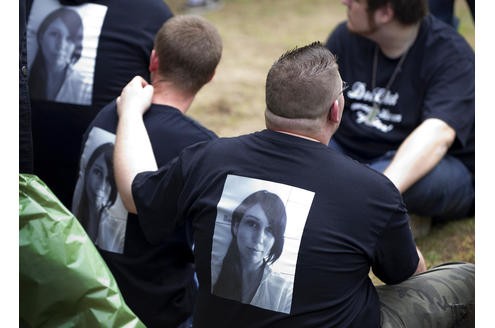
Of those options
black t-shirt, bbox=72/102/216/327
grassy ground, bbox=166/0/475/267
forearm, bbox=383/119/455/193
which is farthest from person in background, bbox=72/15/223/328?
grassy ground, bbox=166/0/475/267

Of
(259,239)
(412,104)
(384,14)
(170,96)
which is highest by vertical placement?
(384,14)

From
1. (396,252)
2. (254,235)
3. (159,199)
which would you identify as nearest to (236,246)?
(254,235)

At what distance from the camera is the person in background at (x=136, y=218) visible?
2.67 meters

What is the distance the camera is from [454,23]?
14.4 ft

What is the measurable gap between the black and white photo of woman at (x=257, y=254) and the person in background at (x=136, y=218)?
18.5 inches

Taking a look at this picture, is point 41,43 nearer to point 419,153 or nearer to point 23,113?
point 23,113

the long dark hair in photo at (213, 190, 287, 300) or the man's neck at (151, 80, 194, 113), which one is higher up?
the man's neck at (151, 80, 194, 113)

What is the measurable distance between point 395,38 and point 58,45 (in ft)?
5.00

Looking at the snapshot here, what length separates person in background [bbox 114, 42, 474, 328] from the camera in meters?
2.15

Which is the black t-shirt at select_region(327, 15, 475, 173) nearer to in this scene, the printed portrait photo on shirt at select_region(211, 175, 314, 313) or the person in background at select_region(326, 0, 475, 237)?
the person in background at select_region(326, 0, 475, 237)

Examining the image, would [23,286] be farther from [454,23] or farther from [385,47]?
[454,23]

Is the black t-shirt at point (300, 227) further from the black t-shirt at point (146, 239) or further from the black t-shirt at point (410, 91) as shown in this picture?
the black t-shirt at point (410, 91)

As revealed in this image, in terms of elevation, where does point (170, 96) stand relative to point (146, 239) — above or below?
above

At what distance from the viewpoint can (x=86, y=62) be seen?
3.17m
